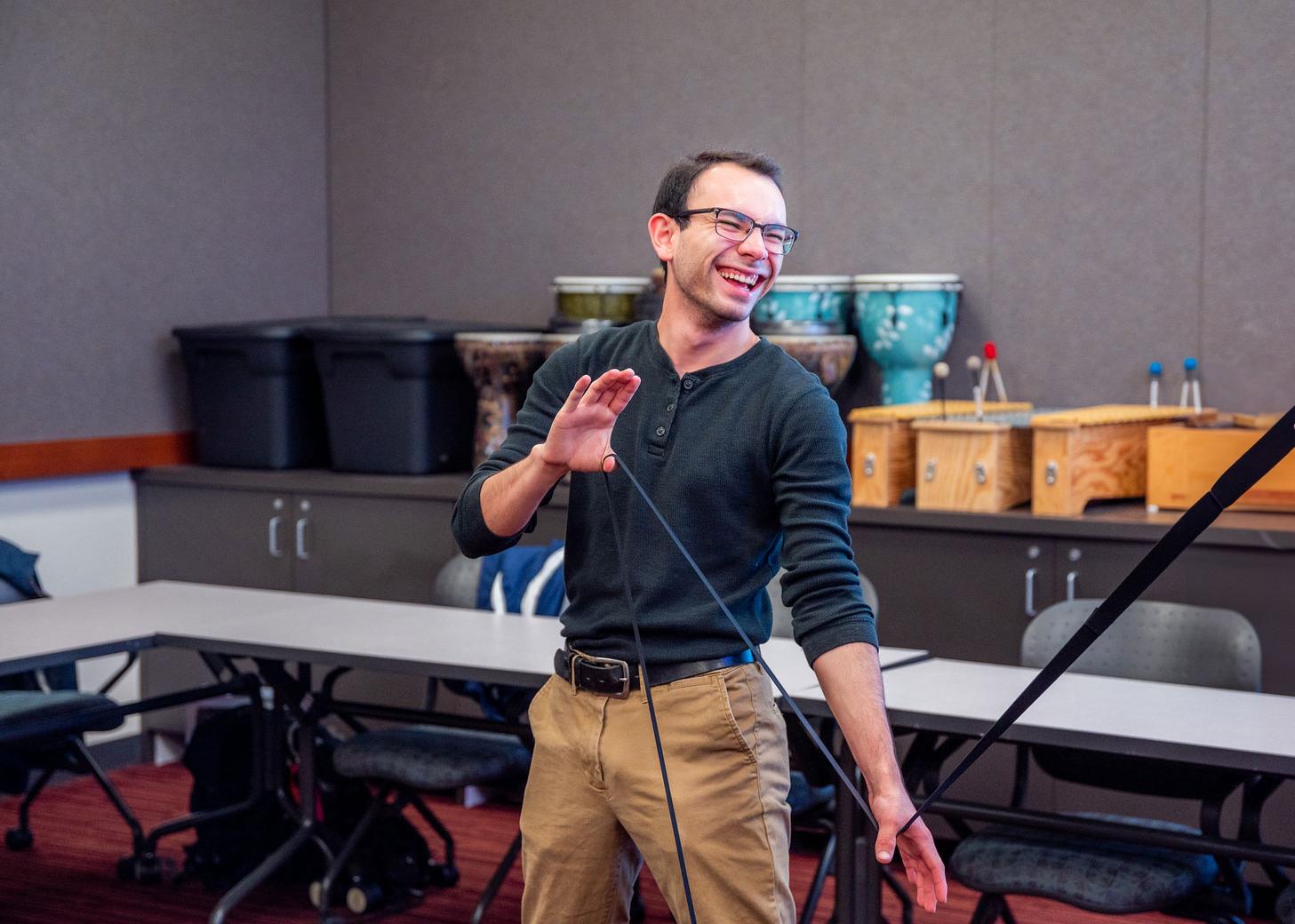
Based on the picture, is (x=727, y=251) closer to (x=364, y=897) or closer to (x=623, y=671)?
(x=623, y=671)

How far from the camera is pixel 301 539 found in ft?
16.2

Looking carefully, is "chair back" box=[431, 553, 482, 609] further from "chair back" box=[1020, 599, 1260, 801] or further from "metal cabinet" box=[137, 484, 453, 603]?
"chair back" box=[1020, 599, 1260, 801]

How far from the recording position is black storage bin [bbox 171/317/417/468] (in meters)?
5.06

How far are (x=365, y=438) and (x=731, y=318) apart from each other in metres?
3.25

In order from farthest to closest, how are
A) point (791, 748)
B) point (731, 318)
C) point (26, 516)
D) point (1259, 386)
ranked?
1. point (26, 516)
2. point (1259, 386)
3. point (791, 748)
4. point (731, 318)

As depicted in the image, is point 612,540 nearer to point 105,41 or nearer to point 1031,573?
point 1031,573

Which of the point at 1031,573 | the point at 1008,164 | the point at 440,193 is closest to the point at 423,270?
the point at 440,193

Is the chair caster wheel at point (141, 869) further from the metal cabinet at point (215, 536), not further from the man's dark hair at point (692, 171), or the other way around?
the man's dark hair at point (692, 171)

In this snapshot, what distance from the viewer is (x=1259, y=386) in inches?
163

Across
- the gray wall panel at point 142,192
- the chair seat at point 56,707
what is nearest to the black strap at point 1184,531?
the chair seat at point 56,707

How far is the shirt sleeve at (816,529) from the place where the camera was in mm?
1751

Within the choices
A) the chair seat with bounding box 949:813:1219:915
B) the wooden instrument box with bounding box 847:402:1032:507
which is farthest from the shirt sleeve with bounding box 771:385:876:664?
the wooden instrument box with bounding box 847:402:1032:507

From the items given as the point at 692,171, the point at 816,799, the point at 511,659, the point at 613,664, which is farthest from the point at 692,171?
the point at 816,799

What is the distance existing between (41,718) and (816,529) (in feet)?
8.02
